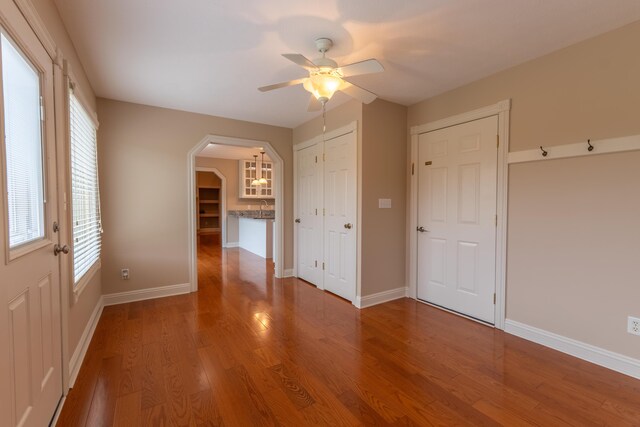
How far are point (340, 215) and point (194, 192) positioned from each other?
6.58 feet

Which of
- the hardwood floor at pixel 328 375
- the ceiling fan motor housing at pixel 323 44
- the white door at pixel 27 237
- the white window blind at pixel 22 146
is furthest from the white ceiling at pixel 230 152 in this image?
the white window blind at pixel 22 146

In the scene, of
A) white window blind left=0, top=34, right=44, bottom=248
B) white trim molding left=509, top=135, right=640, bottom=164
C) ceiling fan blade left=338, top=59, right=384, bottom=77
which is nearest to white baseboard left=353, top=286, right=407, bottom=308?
white trim molding left=509, top=135, right=640, bottom=164

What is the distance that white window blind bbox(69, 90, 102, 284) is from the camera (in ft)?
7.50

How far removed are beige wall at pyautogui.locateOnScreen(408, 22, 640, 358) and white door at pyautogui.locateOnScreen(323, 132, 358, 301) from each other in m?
1.58

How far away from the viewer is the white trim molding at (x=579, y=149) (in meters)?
2.06

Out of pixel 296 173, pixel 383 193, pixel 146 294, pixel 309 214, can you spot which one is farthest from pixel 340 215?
pixel 146 294

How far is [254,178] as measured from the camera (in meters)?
8.35

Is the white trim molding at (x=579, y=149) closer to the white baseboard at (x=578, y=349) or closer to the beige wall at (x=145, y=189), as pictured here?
the white baseboard at (x=578, y=349)

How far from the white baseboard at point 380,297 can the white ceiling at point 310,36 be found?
238 cm

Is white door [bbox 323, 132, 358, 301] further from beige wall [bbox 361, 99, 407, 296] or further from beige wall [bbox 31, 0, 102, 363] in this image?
beige wall [bbox 31, 0, 102, 363]

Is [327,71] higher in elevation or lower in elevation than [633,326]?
higher

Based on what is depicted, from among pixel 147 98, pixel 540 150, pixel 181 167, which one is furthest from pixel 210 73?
pixel 540 150

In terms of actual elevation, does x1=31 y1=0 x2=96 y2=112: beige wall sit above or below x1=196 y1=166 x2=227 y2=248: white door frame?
above

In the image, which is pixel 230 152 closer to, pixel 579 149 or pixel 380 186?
pixel 380 186
